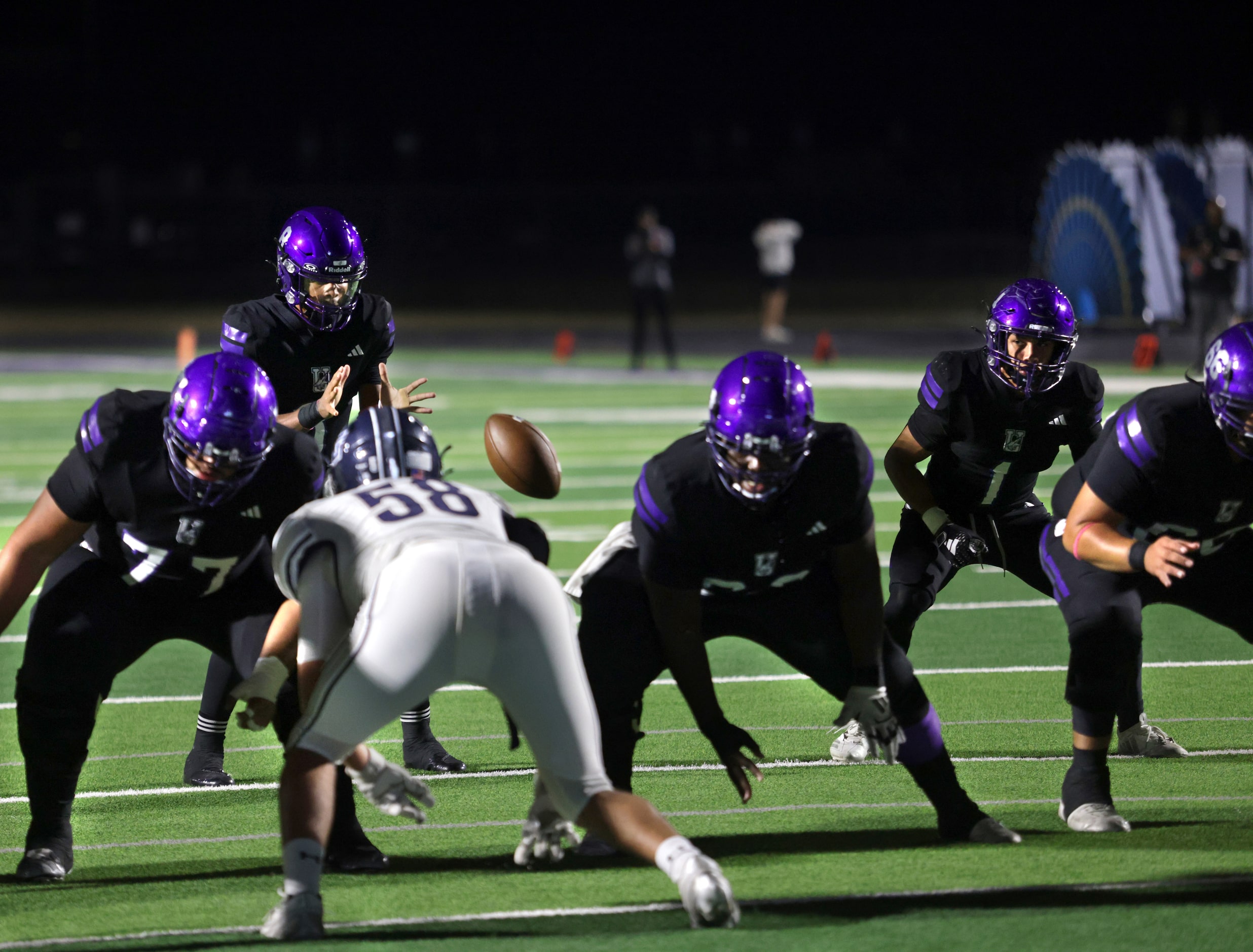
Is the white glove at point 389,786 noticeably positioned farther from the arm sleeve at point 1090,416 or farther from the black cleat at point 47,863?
the arm sleeve at point 1090,416

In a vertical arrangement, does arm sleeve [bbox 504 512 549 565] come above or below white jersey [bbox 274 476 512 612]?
below

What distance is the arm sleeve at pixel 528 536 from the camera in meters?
4.38

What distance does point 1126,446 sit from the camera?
4.89m

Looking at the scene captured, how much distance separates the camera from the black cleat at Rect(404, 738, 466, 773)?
19.4 ft

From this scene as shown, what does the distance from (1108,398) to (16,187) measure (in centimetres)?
2971

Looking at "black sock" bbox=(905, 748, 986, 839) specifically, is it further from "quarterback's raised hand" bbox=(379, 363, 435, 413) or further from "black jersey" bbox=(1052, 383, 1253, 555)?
"quarterback's raised hand" bbox=(379, 363, 435, 413)

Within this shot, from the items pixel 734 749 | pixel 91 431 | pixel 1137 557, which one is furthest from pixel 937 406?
pixel 91 431

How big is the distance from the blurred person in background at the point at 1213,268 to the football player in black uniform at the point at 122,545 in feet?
51.1

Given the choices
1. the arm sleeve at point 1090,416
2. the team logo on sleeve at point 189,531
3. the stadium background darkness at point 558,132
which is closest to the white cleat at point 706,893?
the team logo on sleeve at point 189,531

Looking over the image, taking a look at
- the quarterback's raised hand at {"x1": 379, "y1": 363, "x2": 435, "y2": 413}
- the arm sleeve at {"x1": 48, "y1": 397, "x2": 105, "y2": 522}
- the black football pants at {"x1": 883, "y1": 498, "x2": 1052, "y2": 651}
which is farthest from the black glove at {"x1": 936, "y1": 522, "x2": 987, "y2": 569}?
the arm sleeve at {"x1": 48, "y1": 397, "x2": 105, "y2": 522}

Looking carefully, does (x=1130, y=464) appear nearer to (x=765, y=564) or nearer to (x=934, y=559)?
(x=765, y=564)

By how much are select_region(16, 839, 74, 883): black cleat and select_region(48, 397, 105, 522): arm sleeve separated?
92 centimetres

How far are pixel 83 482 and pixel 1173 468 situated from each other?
122 inches

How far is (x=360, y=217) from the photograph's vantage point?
3903 centimetres
